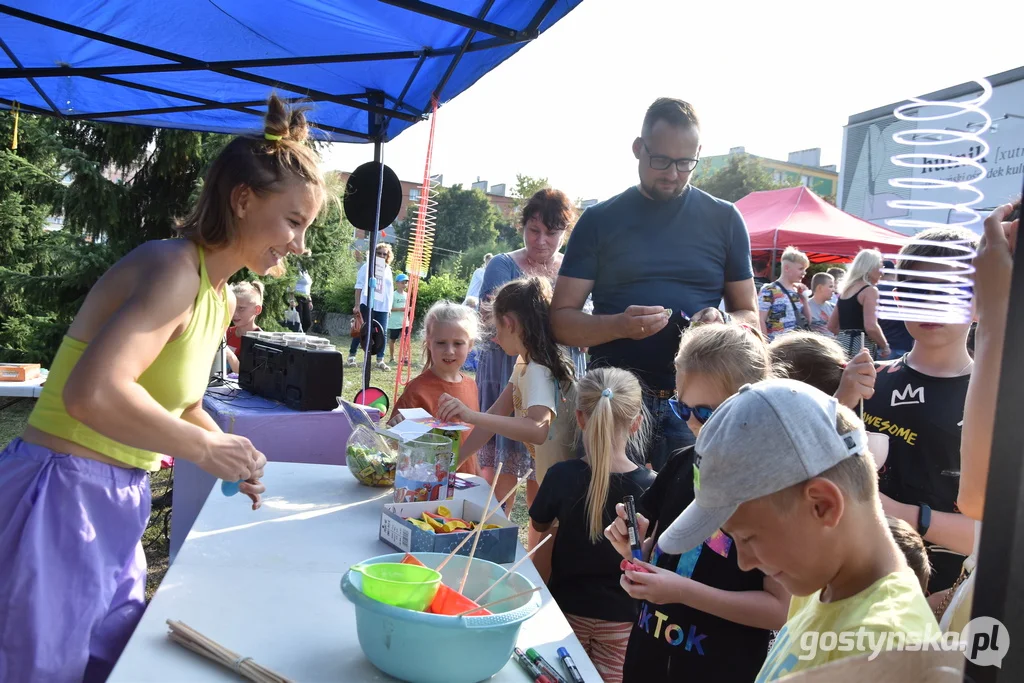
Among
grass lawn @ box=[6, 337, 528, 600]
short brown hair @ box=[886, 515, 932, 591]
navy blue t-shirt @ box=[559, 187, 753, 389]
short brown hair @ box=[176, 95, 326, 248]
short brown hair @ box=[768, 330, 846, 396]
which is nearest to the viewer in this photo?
short brown hair @ box=[886, 515, 932, 591]

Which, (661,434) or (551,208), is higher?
(551,208)

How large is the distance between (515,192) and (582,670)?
24.9 m

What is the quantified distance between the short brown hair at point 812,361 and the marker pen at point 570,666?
3.25 feet

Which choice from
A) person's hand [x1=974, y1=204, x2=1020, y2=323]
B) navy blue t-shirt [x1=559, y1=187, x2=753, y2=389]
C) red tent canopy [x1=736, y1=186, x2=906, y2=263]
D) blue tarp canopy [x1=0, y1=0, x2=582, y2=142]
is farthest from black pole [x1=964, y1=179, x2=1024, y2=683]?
red tent canopy [x1=736, y1=186, x2=906, y2=263]

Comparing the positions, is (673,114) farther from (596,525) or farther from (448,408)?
(596,525)

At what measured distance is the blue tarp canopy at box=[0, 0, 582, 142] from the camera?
315cm

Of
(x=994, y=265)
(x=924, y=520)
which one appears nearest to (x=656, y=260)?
(x=924, y=520)

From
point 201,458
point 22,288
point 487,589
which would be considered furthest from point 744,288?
point 22,288

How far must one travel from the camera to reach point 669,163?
2406 mm

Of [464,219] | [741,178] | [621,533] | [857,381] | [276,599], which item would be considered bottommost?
[276,599]

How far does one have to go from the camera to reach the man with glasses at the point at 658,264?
2.40m

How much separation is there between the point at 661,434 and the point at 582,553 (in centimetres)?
60

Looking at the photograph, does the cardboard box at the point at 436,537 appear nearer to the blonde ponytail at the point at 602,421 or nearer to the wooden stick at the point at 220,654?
the blonde ponytail at the point at 602,421

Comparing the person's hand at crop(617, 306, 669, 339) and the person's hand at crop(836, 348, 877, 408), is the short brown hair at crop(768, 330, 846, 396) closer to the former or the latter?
the person's hand at crop(836, 348, 877, 408)
